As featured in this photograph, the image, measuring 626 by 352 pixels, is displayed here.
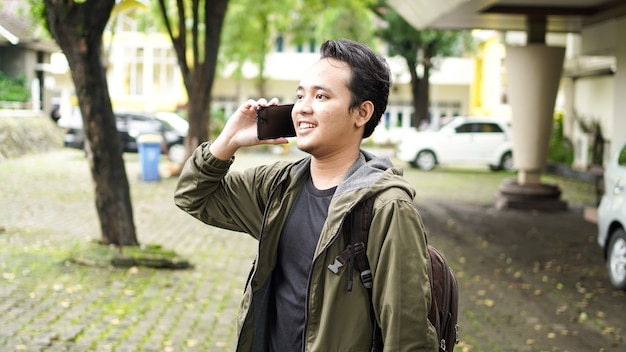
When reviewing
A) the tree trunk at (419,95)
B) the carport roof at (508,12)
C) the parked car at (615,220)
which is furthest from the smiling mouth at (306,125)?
the tree trunk at (419,95)

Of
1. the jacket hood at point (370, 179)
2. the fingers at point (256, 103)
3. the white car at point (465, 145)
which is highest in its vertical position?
the fingers at point (256, 103)

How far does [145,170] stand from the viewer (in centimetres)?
2395

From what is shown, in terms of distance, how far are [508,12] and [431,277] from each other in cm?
1603

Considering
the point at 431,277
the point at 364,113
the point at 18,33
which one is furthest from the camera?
the point at 18,33

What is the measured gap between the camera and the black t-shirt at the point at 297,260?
3141 mm

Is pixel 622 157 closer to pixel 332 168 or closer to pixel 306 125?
pixel 332 168

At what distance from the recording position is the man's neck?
10.6ft

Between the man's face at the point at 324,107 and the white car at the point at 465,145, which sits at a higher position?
the man's face at the point at 324,107

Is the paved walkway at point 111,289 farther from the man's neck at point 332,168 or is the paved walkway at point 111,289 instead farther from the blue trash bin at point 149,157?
the blue trash bin at point 149,157

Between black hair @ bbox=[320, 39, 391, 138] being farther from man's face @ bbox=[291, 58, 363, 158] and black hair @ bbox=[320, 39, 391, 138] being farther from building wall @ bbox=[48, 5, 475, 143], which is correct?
building wall @ bbox=[48, 5, 475, 143]

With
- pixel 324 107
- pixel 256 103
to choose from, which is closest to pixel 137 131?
pixel 256 103

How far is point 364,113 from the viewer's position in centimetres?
322

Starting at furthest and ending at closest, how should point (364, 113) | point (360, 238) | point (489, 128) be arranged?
1. point (489, 128)
2. point (364, 113)
3. point (360, 238)

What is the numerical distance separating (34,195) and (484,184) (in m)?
12.5
